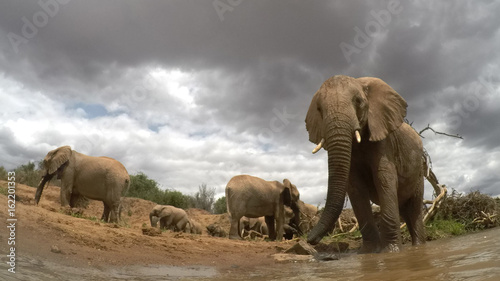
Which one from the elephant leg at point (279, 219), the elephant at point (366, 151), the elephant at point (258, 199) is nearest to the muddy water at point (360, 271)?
the elephant at point (366, 151)

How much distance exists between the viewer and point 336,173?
5.86 meters

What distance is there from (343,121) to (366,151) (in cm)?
106

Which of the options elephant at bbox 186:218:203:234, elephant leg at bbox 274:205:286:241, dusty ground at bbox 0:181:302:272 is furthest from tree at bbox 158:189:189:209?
dusty ground at bbox 0:181:302:272

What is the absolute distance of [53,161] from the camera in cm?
1209

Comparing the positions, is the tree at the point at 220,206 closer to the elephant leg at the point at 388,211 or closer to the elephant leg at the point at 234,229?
the elephant leg at the point at 234,229

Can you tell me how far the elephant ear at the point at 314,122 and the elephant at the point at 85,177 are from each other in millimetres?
7325

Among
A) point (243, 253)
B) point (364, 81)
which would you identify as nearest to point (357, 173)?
point (364, 81)

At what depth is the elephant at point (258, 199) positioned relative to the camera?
548 inches

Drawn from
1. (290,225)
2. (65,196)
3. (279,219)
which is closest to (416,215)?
(279,219)

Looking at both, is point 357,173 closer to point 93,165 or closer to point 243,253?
point 243,253

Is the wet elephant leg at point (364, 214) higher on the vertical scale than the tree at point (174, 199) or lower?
lower

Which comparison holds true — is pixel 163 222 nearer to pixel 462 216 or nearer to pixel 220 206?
pixel 462 216

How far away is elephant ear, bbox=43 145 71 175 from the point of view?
39.6ft

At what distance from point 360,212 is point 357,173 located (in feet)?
2.30
